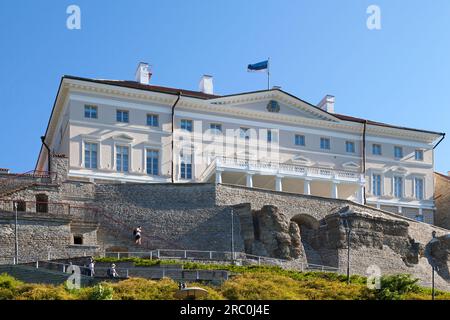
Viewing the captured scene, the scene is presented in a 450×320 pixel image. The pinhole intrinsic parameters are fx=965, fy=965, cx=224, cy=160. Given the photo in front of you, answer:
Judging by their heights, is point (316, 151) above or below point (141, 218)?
above

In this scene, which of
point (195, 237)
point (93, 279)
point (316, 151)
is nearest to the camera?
point (93, 279)

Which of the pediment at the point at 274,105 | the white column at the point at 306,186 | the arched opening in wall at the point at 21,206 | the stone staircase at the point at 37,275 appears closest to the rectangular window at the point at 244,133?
the pediment at the point at 274,105

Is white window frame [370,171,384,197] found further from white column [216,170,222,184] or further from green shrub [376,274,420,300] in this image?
green shrub [376,274,420,300]

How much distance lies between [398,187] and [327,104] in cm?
917

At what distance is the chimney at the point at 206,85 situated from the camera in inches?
A: 2892

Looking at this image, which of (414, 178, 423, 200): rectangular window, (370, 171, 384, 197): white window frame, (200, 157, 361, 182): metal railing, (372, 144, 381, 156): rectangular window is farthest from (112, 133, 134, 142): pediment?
(414, 178, 423, 200): rectangular window

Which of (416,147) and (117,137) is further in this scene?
(416,147)

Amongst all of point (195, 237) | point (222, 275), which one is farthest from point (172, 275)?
point (195, 237)

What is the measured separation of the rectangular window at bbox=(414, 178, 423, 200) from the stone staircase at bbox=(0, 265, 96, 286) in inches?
1521

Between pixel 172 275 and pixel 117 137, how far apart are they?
22508 millimetres

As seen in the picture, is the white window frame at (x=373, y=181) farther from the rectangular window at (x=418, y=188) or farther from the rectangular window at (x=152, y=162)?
the rectangular window at (x=152, y=162)

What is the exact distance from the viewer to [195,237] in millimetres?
57031

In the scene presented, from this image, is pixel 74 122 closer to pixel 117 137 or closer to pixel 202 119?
pixel 117 137

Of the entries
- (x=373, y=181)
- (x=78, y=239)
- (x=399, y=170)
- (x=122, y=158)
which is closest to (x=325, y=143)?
(x=373, y=181)
